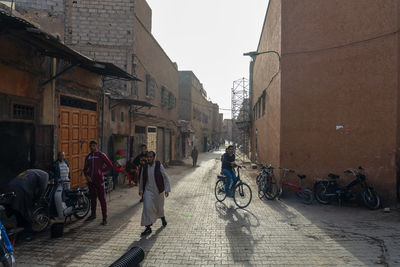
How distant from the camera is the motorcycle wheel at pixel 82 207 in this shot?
6.17 metres

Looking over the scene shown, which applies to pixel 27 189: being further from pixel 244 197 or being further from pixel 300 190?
pixel 300 190

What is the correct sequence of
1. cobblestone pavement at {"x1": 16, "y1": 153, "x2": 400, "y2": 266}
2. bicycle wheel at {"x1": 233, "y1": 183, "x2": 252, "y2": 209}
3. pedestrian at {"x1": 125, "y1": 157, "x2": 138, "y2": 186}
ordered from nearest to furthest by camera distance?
1. cobblestone pavement at {"x1": 16, "y1": 153, "x2": 400, "y2": 266}
2. bicycle wheel at {"x1": 233, "y1": 183, "x2": 252, "y2": 209}
3. pedestrian at {"x1": 125, "y1": 157, "x2": 138, "y2": 186}

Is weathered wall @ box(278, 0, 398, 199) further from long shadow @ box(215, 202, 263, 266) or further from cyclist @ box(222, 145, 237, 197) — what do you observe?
long shadow @ box(215, 202, 263, 266)

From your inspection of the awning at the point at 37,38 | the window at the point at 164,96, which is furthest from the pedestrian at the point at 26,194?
the window at the point at 164,96

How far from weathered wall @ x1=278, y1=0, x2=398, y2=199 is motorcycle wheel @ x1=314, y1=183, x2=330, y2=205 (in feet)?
1.71

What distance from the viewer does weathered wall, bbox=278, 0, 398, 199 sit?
7840 mm

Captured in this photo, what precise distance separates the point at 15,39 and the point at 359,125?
9.43m

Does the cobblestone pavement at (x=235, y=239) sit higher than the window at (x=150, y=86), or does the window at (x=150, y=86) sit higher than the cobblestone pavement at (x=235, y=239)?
the window at (x=150, y=86)

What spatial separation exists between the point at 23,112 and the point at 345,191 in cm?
893

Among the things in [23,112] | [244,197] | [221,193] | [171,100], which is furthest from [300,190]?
[171,100]

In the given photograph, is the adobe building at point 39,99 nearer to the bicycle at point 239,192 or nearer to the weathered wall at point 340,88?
the bicycle at point 239,192

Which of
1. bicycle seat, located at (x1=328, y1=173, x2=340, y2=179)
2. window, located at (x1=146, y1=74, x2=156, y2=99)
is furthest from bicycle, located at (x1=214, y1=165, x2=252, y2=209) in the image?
window, located at (x1=146, y1=74, x2=156, y2=99)

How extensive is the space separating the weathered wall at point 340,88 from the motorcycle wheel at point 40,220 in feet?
23.1

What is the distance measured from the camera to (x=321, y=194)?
8.18 meters
